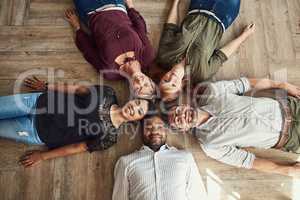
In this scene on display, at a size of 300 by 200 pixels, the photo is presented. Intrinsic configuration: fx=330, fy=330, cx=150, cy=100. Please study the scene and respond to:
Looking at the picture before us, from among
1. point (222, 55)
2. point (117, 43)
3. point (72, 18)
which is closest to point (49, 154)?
point (117, 43)

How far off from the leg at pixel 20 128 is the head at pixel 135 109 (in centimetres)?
37

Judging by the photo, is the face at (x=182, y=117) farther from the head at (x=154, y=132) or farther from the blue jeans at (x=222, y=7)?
the blue jeans at (x=222, y=7)

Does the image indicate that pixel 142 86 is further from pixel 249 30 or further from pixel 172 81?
pixel 249 30

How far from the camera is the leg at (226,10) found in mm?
1498

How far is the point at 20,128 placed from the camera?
1.32 m

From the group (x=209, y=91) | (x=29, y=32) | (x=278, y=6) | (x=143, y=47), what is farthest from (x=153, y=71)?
(x=278, y=6)

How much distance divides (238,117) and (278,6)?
2.34 ft

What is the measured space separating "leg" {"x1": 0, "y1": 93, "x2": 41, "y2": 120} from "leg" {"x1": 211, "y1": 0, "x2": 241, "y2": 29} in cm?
89

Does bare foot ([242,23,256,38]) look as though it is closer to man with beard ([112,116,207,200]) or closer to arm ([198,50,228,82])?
arm ([198,50,228,82])

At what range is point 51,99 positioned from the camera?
4.46 ft

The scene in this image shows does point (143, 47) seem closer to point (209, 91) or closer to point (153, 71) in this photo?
point (153, 71)

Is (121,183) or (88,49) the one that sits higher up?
(88,49)

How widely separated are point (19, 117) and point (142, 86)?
51cm

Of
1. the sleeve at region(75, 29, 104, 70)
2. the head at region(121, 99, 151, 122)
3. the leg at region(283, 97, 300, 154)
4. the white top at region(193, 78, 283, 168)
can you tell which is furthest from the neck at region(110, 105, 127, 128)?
the leg at region(283, 97, 300, 154)
